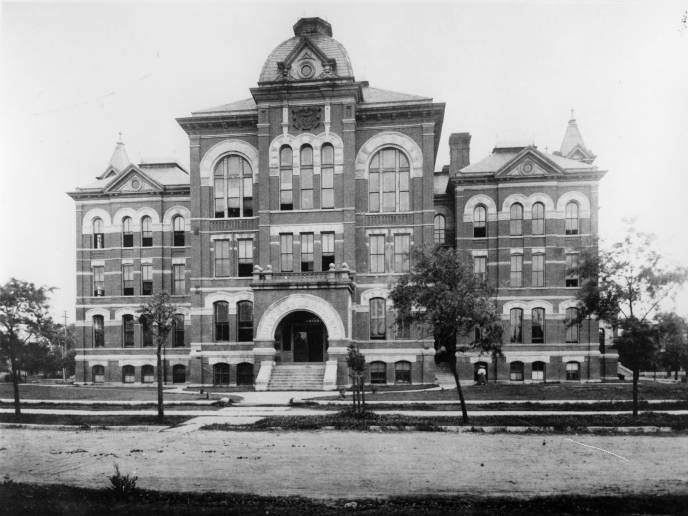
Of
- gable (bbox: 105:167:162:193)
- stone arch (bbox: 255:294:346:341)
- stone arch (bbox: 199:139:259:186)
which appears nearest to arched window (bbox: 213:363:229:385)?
stone arch (bbox: 255:294:346:341)

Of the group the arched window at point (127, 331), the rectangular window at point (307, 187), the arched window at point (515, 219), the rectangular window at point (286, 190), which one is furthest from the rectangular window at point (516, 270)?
the arched window at point (127, 331)

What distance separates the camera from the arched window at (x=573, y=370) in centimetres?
3762

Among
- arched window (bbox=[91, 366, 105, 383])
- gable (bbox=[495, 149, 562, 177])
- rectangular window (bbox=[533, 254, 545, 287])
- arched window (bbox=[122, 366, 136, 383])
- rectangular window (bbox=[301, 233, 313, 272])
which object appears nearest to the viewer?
rectangular window (bbox=[301, 233, 313, 272])

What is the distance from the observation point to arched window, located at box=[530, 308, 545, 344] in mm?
38219

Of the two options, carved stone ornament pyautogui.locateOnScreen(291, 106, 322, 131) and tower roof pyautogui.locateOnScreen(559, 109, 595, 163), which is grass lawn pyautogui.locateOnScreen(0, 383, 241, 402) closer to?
carved stone ornament pyautogui.locateOnScreen(291, 106, 322, 131)

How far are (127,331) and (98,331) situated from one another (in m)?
2.24

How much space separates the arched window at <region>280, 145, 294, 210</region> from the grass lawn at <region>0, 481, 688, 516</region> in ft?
86.4

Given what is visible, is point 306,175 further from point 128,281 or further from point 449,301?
point 449,301

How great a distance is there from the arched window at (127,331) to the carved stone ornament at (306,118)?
1842 cm

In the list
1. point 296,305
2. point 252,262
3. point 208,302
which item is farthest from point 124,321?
point 296,305

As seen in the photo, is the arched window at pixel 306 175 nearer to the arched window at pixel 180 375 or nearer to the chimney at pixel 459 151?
the chimney at pixel 459 151

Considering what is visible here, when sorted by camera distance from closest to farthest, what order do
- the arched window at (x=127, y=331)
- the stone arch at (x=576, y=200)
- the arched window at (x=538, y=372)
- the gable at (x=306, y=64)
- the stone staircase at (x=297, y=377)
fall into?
the stone staircase at (x=297, y=377) → the gable at (x=306, y=64) → the arched window at (x=538, y=372) → the stone arch at (x=576, y=200) → the arched window at (x=127, y=331)

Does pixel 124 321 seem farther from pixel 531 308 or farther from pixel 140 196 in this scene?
pixel 531 308

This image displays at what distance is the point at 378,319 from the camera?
3500cm
